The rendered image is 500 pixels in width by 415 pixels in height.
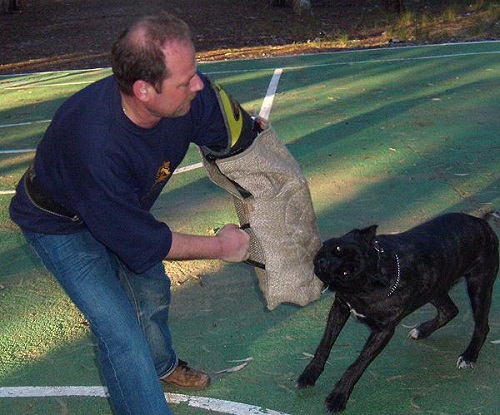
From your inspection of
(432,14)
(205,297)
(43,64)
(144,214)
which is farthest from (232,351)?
(432,14)

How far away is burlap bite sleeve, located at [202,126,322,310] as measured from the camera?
4.33 m

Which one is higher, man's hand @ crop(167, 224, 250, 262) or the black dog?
man's hand @ crop(167, 224, 250, 262)

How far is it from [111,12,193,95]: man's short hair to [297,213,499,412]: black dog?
1.57 metres

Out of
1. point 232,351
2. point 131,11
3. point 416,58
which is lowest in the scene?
point 131,11

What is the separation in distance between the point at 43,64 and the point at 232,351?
1703 cm

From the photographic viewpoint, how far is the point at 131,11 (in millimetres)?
31875

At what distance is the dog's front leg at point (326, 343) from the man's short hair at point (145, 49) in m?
2.09

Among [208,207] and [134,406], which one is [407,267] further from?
[208,207]

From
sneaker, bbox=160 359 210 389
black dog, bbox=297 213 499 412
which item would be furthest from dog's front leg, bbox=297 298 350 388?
sneaker, bbox=160 359 210 389

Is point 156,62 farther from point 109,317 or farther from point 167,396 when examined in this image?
point 167,396

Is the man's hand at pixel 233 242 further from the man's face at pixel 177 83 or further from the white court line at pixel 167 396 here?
the white court line at pixel 167 396

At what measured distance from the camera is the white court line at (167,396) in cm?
501

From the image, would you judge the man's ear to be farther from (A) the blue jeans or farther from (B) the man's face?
(A) the blue jeans

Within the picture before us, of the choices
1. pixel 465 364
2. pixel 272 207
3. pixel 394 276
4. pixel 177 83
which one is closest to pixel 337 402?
pixel 394 276
